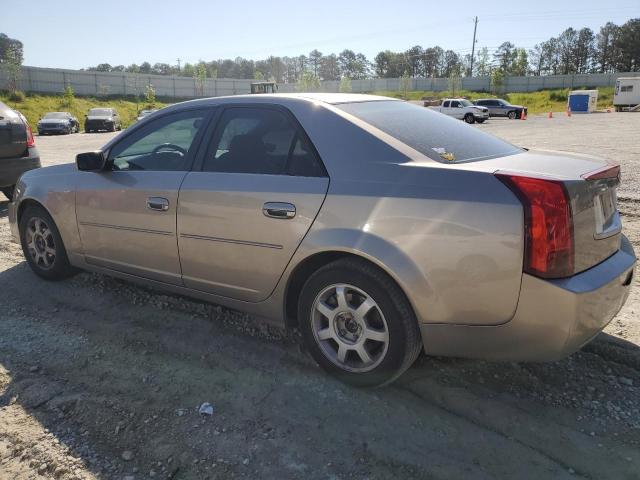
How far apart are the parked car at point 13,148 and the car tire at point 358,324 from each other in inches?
252

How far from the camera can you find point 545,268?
92.1 inches

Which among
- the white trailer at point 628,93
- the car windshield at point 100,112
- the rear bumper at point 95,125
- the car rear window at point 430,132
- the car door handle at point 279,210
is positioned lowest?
the rear bumper at point 95,125

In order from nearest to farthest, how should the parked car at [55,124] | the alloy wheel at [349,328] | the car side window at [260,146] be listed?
the alloy wheel at [349,328] < the car side window at [260,146] < the parked car at [55,124]

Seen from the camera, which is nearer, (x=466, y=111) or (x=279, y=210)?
(x=279, y=210)

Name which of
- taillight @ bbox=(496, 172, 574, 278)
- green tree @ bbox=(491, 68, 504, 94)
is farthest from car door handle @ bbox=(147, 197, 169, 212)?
green tree @ bbox=(491, 68, 504, 94)

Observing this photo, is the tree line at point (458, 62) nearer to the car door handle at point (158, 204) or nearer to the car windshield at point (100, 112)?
the car windshield at point (100, 112)

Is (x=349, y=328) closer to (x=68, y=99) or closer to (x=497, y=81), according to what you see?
(x=68, y=99)

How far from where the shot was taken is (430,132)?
3.16 meters

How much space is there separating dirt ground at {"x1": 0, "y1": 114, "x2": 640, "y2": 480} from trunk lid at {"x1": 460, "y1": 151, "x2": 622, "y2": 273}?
81 cm

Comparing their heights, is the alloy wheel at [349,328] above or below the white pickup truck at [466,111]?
below

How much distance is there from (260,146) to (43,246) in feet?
8.61

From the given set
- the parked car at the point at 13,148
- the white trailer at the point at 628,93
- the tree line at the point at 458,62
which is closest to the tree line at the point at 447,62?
the tree line at the point at 458,62

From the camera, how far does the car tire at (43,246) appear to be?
4.55 metres

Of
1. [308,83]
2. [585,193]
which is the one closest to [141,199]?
[585,193]
